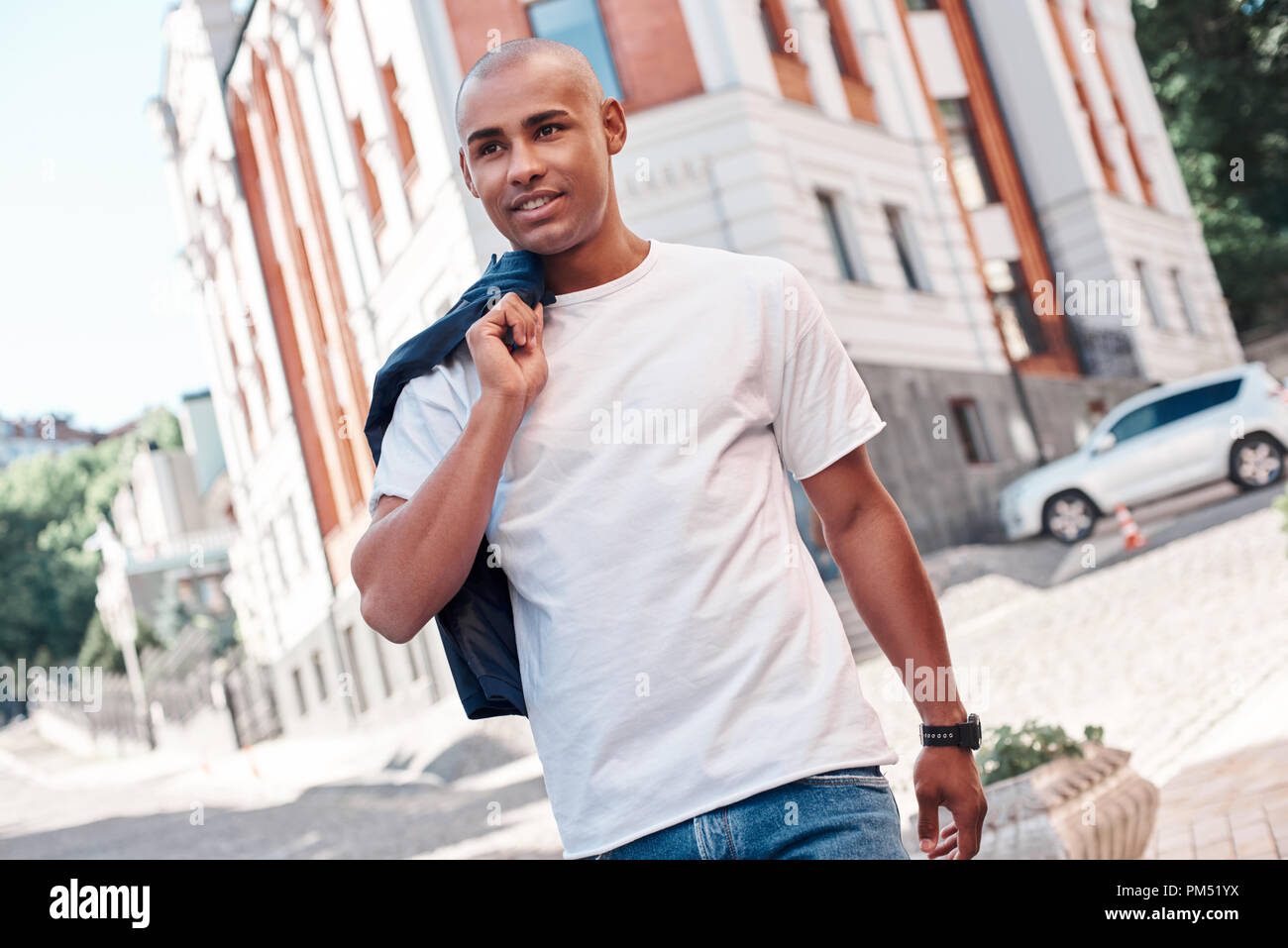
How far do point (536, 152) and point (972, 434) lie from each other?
376 centimetres

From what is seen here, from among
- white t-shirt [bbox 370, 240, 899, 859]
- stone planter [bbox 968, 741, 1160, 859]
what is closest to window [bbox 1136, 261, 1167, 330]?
stone planter [bbox 968, 741, 1160, 859]

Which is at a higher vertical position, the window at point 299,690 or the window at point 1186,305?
the window at point 1186,305

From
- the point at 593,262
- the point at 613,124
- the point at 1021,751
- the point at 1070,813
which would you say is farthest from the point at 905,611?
the point at 1021,751

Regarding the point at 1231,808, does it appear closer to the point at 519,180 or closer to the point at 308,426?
the point at 519,180

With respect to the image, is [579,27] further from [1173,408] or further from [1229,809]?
[1229,809]

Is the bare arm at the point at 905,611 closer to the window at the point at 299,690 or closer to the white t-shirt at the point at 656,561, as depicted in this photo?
the white t-shirt at the point at 656,561

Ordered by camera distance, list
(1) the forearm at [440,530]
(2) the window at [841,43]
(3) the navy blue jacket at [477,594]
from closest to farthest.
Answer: (1) the forearm at [440,530] < (3) the navy blue jacket at [477,594] < (2) the window at [841,43]

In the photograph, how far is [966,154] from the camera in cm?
497

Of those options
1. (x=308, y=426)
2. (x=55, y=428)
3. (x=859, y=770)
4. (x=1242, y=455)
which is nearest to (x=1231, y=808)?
(x=1242, y=455)

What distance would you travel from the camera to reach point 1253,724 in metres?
3.99

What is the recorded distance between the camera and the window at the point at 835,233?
507 cm

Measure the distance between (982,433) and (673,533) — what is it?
383cm

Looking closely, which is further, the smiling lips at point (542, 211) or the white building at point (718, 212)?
the white building at point (718, 212)

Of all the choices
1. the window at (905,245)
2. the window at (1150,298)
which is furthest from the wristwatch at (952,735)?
the window at (905,245)
